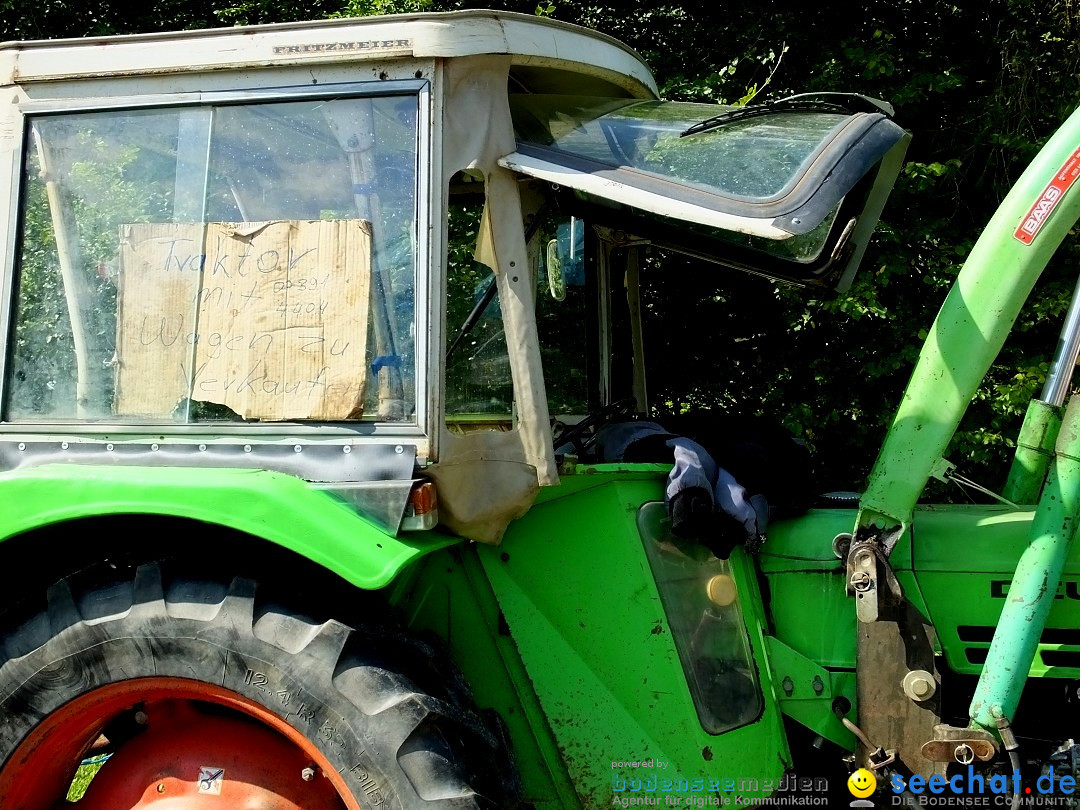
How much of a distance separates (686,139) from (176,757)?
194 centimetres

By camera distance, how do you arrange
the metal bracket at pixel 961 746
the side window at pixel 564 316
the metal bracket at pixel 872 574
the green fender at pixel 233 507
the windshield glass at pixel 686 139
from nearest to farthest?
the green fender at pixel 233 507 < the windshield glass at pixel 686 139 < the metal bracket at pixel 961 746 < the metal bracket at pixel 872 574 < the side window at pixel 564 316

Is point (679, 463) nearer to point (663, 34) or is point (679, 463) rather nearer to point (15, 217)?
point (15, 217)

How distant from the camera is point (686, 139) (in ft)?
8.09

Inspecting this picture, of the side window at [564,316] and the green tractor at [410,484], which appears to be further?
the side window at [564,316]

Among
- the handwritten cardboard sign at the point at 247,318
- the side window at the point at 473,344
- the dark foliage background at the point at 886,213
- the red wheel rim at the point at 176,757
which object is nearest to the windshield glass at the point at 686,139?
the side window at the point at 473,344

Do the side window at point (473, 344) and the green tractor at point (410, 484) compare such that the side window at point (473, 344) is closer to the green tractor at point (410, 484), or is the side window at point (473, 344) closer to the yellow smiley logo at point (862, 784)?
the green tractor at point (410, 484)

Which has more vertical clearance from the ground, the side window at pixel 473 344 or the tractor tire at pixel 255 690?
the side window at pixel 473 344

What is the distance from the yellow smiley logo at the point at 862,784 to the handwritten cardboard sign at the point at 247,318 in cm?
151

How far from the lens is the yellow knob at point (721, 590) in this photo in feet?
8.66

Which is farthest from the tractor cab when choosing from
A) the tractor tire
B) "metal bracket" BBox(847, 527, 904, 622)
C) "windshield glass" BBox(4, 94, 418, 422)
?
"metal bracket" BBox(847, 527, 904, 622)

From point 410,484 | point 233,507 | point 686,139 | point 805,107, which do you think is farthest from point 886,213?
point 233,507

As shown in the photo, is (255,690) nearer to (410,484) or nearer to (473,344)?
(410,484)

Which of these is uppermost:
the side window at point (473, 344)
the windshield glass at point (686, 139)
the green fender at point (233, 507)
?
the windshield glass at point (686, 139)

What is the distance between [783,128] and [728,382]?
12.2 feet
